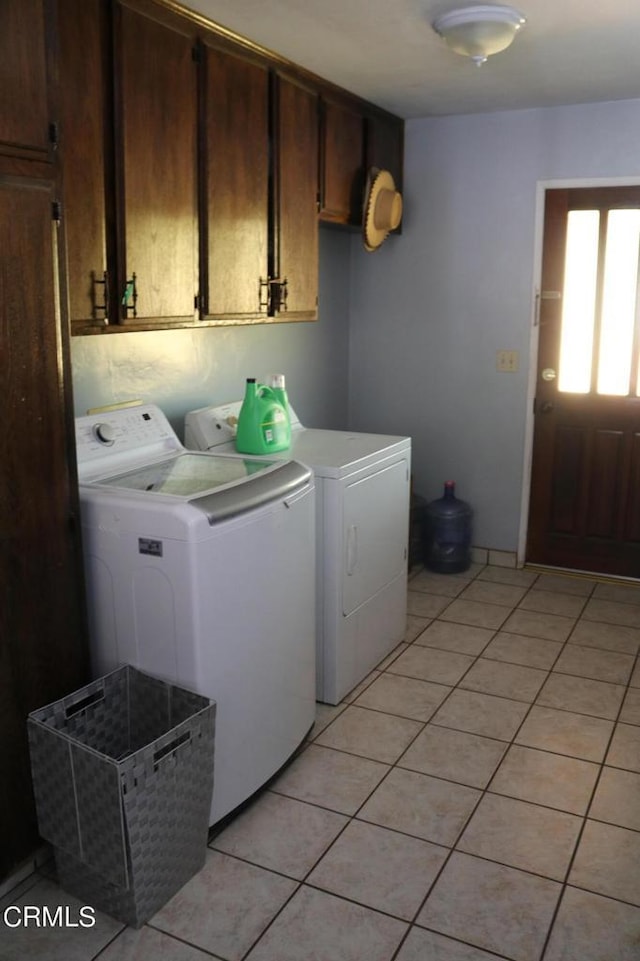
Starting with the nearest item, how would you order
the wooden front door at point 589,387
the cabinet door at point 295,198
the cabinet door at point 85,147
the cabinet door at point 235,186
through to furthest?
the cabinet door at point 85,147, the cabinet door at point 235,186, the cabinet door at point 295,198, the wooden front door at point 589,387

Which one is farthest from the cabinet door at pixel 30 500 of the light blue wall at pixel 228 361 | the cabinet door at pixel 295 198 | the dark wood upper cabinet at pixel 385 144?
the dark wood upper cabinet at pixel 385 144

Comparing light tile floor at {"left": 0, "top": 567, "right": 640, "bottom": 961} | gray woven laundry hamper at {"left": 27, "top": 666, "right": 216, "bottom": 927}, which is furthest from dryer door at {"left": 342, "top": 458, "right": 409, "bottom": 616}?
gray woven laundry hamper at {"left": 27, "top": 666, "right": 216, "bottom": 927}

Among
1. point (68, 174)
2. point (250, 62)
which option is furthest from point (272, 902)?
point (250, 62)

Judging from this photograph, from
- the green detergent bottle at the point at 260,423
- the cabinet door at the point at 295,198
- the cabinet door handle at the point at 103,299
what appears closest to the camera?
the cabinet door handle at the point at 103,299

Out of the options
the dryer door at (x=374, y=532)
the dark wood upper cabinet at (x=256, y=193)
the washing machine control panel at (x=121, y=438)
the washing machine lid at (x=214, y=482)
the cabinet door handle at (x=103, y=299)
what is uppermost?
the dark wood upper cabinet at (x=256, y=193)

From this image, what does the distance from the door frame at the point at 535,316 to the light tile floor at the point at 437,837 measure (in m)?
1.08

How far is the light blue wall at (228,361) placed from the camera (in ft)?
9.66

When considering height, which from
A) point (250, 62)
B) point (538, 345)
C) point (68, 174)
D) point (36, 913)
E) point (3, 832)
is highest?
point (250, 62)

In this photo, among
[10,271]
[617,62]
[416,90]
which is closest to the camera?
[10,271]

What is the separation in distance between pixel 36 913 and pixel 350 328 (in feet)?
11.0

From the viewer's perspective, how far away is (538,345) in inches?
170

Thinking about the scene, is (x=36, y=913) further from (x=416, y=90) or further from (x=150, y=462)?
(x=416, y=90)

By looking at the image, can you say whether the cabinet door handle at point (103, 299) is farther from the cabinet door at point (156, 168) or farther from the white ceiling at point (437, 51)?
the white ceiling at point (437, 51)

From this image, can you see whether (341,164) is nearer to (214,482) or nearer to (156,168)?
(156,168)
